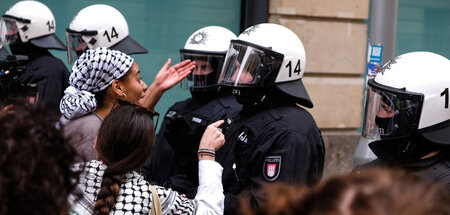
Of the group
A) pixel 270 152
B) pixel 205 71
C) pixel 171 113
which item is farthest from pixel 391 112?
pixel 171 113

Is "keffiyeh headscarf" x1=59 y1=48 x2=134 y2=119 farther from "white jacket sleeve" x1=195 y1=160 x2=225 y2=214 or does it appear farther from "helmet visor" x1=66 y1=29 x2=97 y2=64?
"helmet visor" x1=66 y1=29 x2=97 y2=64

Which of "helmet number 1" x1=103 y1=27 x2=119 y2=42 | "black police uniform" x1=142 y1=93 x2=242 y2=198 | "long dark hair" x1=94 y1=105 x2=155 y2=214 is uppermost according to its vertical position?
"helmet number 1" x1=103 y1=27 x2=119 y2=42

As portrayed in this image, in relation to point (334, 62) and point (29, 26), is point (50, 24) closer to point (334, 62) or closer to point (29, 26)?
point (29, 26)

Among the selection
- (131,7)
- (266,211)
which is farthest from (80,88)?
(131,7)

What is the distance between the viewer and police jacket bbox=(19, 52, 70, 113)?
209 inches

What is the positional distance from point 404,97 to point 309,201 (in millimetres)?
1995

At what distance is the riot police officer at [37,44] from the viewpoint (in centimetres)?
535

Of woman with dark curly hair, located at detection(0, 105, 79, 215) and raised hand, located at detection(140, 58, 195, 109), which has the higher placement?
woman with dark curly hair, located at detection(0, 105, 79, 215)

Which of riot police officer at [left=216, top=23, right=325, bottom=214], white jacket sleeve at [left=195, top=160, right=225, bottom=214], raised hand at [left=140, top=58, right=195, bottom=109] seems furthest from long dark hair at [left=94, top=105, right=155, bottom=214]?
raised hand at [left=140, top=58, right=195, bottom=109]

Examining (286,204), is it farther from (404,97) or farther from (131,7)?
(131,7)

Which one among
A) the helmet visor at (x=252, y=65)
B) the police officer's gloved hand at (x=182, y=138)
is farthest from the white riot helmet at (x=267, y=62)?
the police officer's gloved hand at (x=182, y=138)

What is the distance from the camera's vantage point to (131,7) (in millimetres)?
6926

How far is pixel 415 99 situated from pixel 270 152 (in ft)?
2.46

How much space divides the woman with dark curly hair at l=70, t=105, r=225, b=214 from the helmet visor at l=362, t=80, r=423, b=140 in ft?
3.18
